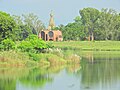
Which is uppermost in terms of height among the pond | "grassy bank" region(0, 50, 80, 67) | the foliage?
the foliage

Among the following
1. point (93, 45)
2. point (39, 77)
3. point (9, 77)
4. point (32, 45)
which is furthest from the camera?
point (93, 45)

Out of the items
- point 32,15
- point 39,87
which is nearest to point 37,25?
point 32,15

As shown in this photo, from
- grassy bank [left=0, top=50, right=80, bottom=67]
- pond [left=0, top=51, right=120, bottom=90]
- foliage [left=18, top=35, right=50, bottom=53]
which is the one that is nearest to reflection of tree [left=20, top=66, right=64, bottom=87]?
pond [left=0, top=51, right=120, bottom=90]

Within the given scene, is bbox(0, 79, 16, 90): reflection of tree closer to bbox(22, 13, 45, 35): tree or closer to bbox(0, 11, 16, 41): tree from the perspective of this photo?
bbox(0, 11, 16, 41): tree

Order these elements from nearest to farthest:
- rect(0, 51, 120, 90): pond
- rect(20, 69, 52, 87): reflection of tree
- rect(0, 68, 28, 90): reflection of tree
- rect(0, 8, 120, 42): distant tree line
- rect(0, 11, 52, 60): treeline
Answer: rect(0, 68, 28, 90): reflection of tree
rect(0, 51, 120, 90): pond
rect(20, 69, 52, 87): reflection of tree
rect(0, 11, 52, 60): treeline
rect(0, 8, 120, 42): distant tree line

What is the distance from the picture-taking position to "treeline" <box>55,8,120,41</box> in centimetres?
10244

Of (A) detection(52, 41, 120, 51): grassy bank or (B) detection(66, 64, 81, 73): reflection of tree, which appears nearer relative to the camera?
(B) detection(66, 64, 81, 73): reflection of tree

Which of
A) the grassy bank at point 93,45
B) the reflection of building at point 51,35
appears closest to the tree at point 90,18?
the reflection of building at point 51,35

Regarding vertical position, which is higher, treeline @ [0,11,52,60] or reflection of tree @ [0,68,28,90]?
treeline @ [0,11,52,60]

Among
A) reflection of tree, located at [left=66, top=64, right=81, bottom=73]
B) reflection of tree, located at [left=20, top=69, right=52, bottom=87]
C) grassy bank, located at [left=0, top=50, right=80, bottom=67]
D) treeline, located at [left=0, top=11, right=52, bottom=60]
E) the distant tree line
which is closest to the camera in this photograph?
reflection of tree, located at [left=20, top=69, right=52, bottom=87]

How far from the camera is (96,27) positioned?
106 m

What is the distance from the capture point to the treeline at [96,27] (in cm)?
10244

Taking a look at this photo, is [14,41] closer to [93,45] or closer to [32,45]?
[32,45]

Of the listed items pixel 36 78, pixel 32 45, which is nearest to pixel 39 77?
pixel 36 78
